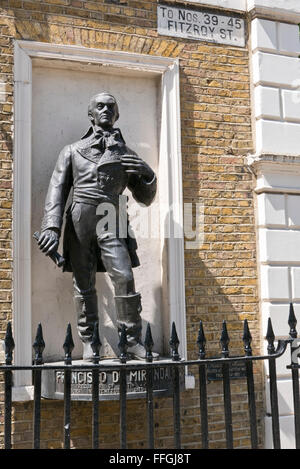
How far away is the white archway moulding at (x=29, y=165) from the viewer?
518cm

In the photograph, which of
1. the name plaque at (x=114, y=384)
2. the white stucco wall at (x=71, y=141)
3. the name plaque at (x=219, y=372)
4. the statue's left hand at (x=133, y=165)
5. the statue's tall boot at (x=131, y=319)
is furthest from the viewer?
the name plaque at (x=219, y=372)

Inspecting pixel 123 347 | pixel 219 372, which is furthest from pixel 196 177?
pixel 123 347

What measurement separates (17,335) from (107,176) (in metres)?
1.61

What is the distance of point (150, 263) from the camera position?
19.4 feet

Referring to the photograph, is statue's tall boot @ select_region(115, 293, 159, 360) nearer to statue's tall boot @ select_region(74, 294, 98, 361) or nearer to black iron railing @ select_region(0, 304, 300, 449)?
statue's tall boot @ select_region(74, 294, 98, 361)

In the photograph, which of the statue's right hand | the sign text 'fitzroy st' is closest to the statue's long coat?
the statue's right hand

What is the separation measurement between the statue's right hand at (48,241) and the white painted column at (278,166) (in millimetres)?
2289

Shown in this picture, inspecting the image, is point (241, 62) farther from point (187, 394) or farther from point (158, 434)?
point (158, 434)

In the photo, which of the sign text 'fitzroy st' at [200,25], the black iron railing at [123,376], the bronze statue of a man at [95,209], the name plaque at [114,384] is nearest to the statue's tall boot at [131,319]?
the bronze statue of a man at [95,209]

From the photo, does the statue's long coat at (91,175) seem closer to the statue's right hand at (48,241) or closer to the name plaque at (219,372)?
the statue's right hand at (48,241)

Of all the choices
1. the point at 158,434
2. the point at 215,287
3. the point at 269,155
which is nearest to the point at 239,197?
the point at 269,155

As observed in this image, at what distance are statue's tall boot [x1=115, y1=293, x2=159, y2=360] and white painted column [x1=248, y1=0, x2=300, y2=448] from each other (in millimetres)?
1609

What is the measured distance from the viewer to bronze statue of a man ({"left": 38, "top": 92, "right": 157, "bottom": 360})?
502 cm

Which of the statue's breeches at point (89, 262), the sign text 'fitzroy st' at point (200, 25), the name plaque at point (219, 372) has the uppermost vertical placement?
the sign text 'fitzroy st' at point (200, 25)
